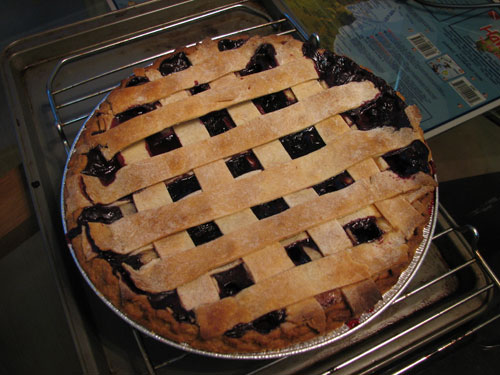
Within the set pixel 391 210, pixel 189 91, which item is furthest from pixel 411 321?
pixel 189 91

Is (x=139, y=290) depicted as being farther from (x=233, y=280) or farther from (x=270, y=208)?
(x=270, y=208)

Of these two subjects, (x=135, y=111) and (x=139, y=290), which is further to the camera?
(x=135, y=111)

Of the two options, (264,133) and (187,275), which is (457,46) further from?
(187,275)

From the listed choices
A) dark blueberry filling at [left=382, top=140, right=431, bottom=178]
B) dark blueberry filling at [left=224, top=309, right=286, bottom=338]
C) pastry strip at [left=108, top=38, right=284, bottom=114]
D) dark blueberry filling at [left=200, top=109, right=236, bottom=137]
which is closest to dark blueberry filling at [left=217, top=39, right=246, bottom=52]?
pastry strip at [left=108, top=38, right=284, bottom=114]

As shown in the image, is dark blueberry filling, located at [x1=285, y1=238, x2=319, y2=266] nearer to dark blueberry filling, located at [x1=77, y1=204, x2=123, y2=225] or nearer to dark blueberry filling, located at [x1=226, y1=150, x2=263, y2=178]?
dark blueberry filling, located at [x1=226, y1=150, x2=263, y2=178]

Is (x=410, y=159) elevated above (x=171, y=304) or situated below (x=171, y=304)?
above

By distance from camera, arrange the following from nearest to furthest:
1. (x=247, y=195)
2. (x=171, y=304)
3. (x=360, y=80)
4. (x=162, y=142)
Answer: (x=171, y=304), (x=247, y=195), (x=162, y=142), (x=360, y=80)

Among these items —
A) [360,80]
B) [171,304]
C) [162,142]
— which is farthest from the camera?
[360,80]

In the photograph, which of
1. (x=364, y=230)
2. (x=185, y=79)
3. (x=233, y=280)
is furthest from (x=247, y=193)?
(x=185, y=79)
